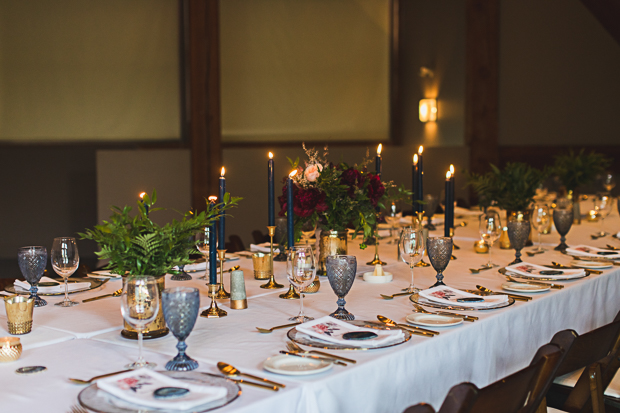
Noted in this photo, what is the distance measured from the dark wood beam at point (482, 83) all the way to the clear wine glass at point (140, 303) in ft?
21.2

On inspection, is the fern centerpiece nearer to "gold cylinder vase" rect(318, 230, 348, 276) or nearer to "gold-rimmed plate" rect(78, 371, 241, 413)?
"gold-rimmed plate" rect(78, 371, 241, 413)

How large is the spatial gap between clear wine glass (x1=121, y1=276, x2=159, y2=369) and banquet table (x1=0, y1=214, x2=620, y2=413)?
11cm

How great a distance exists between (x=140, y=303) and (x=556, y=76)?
733 cm

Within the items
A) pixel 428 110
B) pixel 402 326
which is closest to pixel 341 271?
pixel 402 326

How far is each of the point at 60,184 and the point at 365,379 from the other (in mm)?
4544

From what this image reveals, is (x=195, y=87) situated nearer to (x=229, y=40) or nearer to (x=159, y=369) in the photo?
(x=229, y=40)

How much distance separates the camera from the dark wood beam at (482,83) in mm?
7332

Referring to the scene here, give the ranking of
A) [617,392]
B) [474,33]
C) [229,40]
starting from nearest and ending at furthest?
[617,392] < [229,40] < [474,33]

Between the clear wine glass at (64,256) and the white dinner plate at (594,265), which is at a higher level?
the clear wine glass at (64,256)

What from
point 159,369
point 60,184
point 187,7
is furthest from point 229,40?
point 159,369

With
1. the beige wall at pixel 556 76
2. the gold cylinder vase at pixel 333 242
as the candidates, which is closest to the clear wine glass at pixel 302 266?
the gold cylinder vase at pixel 333 242

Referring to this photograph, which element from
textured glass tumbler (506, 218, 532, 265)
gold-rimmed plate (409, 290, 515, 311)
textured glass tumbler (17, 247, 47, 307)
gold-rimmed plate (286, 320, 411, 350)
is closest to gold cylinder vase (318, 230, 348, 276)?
gold-rimmed plate (409, 290, 515, 311)

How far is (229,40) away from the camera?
628 centimetres

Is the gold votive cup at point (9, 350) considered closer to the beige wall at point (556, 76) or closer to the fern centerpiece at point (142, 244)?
the fern centerpiece at point (142, 244)
